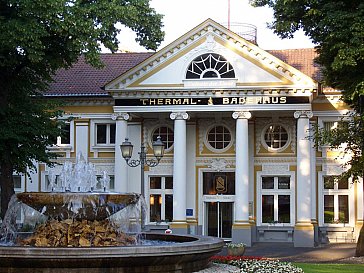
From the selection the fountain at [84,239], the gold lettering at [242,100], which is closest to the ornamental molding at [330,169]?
the gold lettering at [242,100]

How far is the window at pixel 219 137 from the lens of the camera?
40906 mm

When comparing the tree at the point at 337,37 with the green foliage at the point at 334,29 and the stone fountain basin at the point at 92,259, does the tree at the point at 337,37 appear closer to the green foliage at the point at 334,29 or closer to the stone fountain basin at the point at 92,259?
the green foliage at the point at 334,29

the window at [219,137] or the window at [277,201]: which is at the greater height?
the window at [219,137]

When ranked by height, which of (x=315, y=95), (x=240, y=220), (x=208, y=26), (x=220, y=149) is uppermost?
(x=208, y=26)

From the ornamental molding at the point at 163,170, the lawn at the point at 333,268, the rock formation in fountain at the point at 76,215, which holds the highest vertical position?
the ornamental molding at the point at 163,170

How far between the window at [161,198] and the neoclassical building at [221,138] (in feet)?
0.18

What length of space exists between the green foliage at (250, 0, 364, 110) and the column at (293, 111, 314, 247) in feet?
30.8

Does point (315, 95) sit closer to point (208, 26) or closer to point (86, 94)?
point (208, 26)

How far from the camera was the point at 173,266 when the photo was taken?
1456 cm

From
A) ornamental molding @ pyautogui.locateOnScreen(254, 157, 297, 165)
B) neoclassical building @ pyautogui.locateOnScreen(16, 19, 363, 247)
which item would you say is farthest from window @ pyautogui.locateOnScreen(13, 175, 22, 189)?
ornamental molding @ pyautogui.locateOnScreen(254, 157, 297, 165)

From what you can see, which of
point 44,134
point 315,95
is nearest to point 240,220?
point 315,95

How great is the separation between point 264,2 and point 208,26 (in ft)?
37.4

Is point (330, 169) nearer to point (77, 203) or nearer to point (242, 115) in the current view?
point (242, 115)

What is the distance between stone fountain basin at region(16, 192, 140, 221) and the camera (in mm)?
15367
